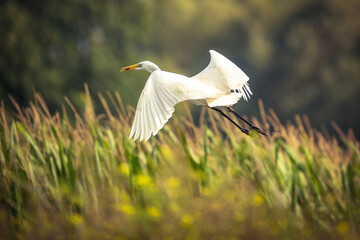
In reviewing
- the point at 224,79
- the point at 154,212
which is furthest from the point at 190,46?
the point at 154,212

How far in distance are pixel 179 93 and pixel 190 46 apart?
19.9 meters

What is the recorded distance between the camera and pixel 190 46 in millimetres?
23750

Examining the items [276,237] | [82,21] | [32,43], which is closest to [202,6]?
[82,21]

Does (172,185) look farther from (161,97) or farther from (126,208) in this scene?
(161,97)

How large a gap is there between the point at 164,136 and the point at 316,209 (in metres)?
1.66

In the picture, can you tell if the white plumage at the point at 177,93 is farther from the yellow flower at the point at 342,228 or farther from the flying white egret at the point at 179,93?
the yellow flower at the point at 342,228

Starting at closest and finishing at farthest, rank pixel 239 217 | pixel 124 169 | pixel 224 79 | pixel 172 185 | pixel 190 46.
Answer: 1. pixel 239 217
2. pixel 172 185
3. pixel 124 169
4. pixel 224 79
5. pixel 190 46

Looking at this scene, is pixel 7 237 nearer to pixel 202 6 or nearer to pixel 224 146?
pixel 224 146

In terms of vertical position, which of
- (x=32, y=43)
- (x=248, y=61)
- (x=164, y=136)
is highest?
(x=32, y=43)

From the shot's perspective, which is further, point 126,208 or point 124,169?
point 124,169

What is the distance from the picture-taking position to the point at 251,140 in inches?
184

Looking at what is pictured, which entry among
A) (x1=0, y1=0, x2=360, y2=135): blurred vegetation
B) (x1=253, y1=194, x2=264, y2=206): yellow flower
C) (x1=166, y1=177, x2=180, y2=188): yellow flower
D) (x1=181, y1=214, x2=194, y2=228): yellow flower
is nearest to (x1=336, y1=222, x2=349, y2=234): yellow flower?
(x1=253, y1=194, x2=264, y2=206): yellow flower

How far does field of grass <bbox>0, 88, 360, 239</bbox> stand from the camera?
3.51 meters

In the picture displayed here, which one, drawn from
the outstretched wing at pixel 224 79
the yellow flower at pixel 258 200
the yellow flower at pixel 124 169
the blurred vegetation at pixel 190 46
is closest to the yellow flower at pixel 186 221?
the yellow flower at pixel 258 200
